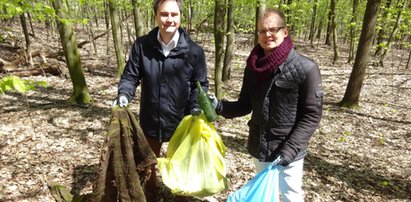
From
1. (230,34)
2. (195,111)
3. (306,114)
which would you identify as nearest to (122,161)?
(195,111)

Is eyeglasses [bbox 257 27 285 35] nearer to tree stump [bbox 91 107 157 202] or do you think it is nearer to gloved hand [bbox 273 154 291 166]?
gloved hand [bbox 273 154 291 166]

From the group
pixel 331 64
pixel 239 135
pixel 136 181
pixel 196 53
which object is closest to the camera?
pixel 136 181

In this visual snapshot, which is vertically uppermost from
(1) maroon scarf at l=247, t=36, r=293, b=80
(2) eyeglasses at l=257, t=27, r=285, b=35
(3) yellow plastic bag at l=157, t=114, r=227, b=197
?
(2) eyeglasses at l=257, t=27, r=285, b=35

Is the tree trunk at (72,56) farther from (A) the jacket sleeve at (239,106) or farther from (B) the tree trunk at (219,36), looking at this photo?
(A) the jacket sleeve at (239,106)

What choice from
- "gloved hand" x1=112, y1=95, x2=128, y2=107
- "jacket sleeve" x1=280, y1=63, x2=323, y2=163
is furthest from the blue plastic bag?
"gloved hand" x1=112, y1=95, x2=128, y2=107

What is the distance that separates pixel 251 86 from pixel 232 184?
2.21 metres

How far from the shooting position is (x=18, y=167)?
4129 millimetres

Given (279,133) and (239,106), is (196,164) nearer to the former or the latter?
(239,106)

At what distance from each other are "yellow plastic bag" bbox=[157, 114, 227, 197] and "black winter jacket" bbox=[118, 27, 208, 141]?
0.79 feet

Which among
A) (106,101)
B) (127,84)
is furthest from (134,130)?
(106,101)

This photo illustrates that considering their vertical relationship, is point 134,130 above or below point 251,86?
below

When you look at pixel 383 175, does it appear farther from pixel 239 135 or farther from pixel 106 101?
pixel 106 101

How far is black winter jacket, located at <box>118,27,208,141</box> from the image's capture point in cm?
262

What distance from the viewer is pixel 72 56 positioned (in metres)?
6.51
